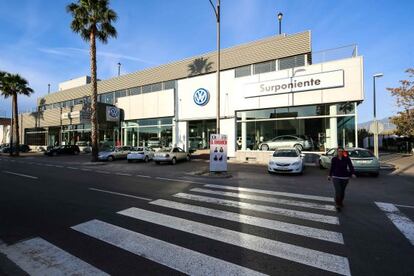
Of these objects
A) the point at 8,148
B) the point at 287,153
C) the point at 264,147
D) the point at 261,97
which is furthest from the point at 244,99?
the point at 8,148

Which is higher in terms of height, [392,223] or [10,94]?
[10,94]

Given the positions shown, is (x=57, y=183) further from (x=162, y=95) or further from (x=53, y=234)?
(x=162, y=95)

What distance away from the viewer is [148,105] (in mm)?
31547

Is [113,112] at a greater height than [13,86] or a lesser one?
lesser

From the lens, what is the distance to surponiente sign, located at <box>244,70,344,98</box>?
19969mm

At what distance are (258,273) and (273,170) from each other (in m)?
11.6

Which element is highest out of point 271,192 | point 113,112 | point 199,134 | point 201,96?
point 201,96

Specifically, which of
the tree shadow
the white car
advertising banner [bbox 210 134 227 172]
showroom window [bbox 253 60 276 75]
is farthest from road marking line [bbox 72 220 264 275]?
the tree shadow

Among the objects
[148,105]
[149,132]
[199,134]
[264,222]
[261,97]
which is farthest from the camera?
[149,132]

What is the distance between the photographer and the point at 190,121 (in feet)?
93.4

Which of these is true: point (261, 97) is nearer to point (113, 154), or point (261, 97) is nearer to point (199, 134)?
point (199, 134)

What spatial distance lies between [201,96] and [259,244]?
74.4ft

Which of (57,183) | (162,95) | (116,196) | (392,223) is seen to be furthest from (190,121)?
(392,223)

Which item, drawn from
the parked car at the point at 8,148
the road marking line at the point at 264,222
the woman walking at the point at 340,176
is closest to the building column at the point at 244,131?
the woman walking at the point at 340,176
